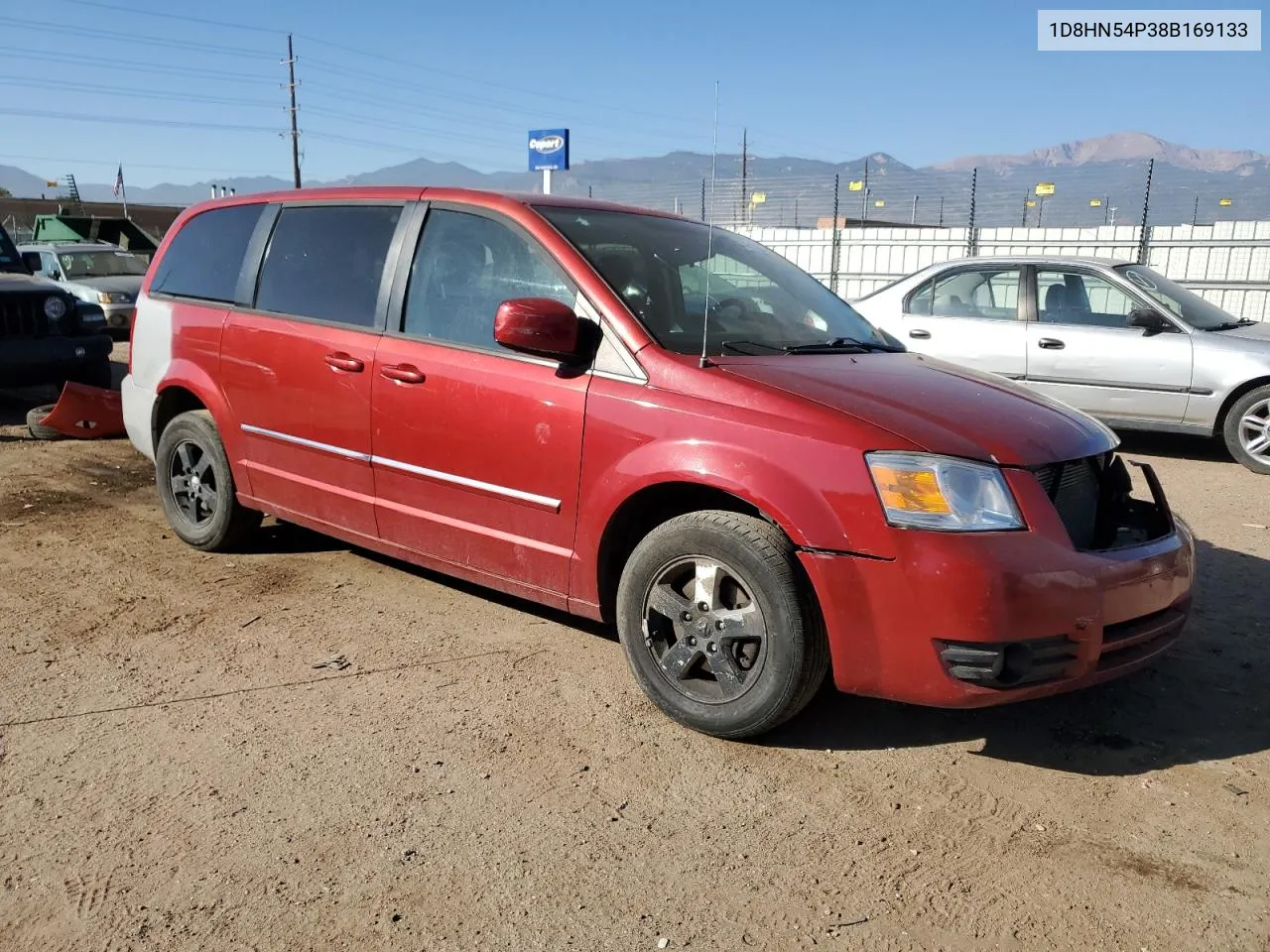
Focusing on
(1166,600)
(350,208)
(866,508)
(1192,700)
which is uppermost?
(350,208)

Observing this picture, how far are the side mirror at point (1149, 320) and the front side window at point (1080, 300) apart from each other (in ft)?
0.27

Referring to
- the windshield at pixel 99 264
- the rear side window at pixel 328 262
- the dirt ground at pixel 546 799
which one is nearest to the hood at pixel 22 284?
the rear side window at pixel 328 262

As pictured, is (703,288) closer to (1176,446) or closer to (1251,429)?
(1251,429)

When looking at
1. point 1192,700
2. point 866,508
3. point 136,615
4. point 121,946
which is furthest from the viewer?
point 136,615

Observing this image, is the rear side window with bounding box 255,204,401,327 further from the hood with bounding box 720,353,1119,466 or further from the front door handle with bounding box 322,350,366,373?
the hood with bounding box 720,353,1119,466

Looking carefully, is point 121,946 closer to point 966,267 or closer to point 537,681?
point 537,681

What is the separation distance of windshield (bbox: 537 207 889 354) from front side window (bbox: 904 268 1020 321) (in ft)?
14.7

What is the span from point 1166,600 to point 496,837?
85.6 inches

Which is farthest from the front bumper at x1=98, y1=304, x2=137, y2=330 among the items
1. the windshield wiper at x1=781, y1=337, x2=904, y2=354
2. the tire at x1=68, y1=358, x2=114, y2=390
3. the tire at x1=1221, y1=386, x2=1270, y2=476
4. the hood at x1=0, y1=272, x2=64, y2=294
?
the tire at x1=1221, y1=386, x2=1270, y2=476

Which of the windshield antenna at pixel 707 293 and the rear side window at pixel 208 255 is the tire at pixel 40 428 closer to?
the rear side window at pixel 208 255

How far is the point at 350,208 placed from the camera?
444 cm

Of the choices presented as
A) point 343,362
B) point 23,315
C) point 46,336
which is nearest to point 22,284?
point 23,315

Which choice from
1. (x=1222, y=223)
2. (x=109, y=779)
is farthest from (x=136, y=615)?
(x=1222, y=223)

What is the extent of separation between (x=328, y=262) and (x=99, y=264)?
14775 mm
